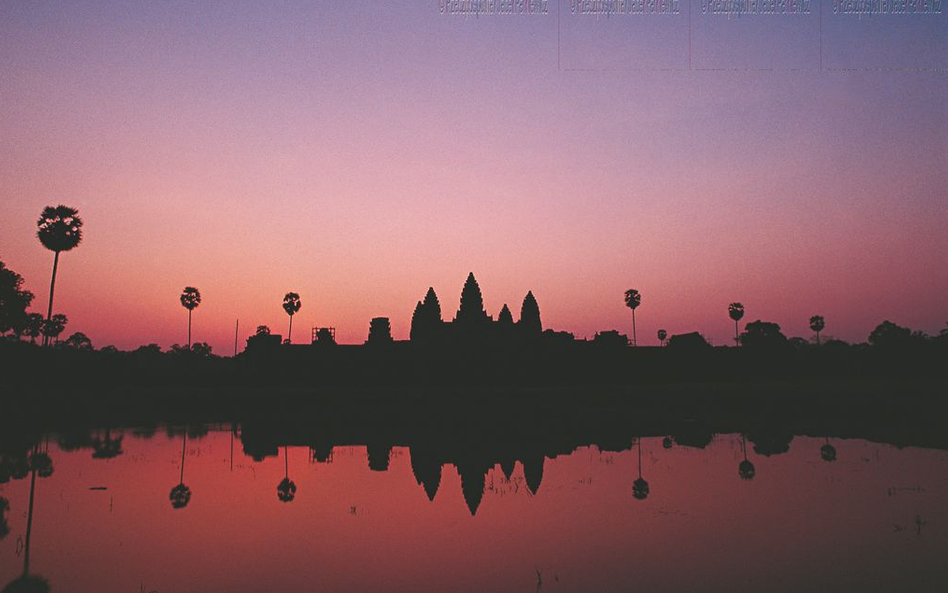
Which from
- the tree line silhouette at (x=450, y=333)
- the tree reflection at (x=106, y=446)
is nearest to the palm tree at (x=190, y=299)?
the tree line silhouette at (x=450, y=333)

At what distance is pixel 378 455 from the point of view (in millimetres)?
23141

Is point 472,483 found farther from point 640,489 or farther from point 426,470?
point 640,489

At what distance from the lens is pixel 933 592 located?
9461 mm

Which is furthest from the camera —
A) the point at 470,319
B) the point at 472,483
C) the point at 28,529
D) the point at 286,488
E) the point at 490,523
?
the point at 470,319

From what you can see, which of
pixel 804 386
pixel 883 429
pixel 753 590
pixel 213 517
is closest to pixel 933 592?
pixel 753 590

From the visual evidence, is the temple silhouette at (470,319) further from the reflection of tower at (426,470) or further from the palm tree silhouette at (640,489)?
the palm tree silhouette at (640,489)

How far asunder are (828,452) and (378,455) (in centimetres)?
1603

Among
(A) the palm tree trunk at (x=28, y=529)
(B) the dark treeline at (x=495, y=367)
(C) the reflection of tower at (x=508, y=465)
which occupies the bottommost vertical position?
(A) the palm tree trunk at (x=28, y=529)

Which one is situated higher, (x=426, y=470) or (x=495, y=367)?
(x=495, y=367)

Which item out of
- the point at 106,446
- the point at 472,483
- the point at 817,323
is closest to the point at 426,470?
the point at 472,483

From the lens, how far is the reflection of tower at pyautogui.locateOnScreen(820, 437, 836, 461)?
21.4 metres

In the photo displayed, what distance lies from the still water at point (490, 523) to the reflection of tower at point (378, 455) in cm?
15

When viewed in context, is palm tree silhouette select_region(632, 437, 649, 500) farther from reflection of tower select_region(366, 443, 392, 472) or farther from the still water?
reflection of tower select_region(366, 443, 392, 472)

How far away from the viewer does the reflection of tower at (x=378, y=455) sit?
21.0 meters
